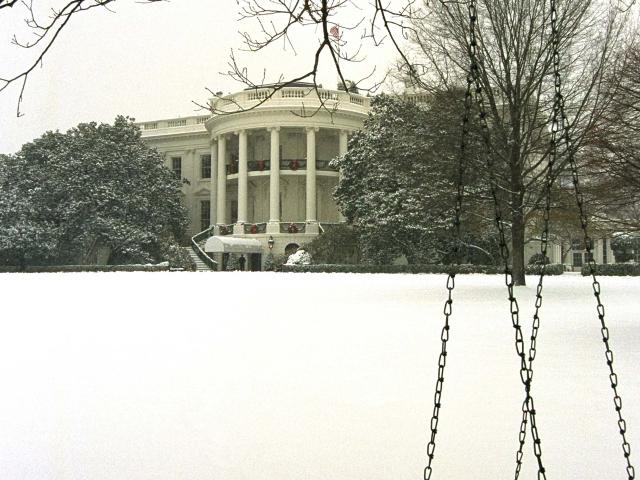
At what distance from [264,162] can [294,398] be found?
30349 mm

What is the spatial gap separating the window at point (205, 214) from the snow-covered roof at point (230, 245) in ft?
21.1

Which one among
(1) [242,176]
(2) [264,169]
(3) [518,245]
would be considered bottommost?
(3) [518,245]

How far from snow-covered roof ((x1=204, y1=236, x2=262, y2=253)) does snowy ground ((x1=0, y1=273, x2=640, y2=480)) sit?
66.7 feet

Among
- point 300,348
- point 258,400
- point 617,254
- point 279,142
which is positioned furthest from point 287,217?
point 258,400

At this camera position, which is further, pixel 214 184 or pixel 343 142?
pixel 214 184

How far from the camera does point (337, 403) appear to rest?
4215 mm

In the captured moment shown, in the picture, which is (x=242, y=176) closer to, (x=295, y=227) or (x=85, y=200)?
(x=295, y=227)

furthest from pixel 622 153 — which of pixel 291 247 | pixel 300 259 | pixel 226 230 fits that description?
pixel 226 230

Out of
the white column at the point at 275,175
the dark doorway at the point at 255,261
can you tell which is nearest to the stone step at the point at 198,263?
the dark doorway at the point at 255,261

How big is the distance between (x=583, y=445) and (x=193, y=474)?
197 cm

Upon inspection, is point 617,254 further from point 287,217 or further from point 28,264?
point 28,264

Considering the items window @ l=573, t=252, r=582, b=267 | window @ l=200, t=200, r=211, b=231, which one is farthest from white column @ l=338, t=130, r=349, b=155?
window @ l=573, t=252, r=582, b=267

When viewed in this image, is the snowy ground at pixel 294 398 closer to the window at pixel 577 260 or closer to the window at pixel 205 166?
the window at pixel 577 260

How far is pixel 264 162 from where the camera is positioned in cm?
3412
